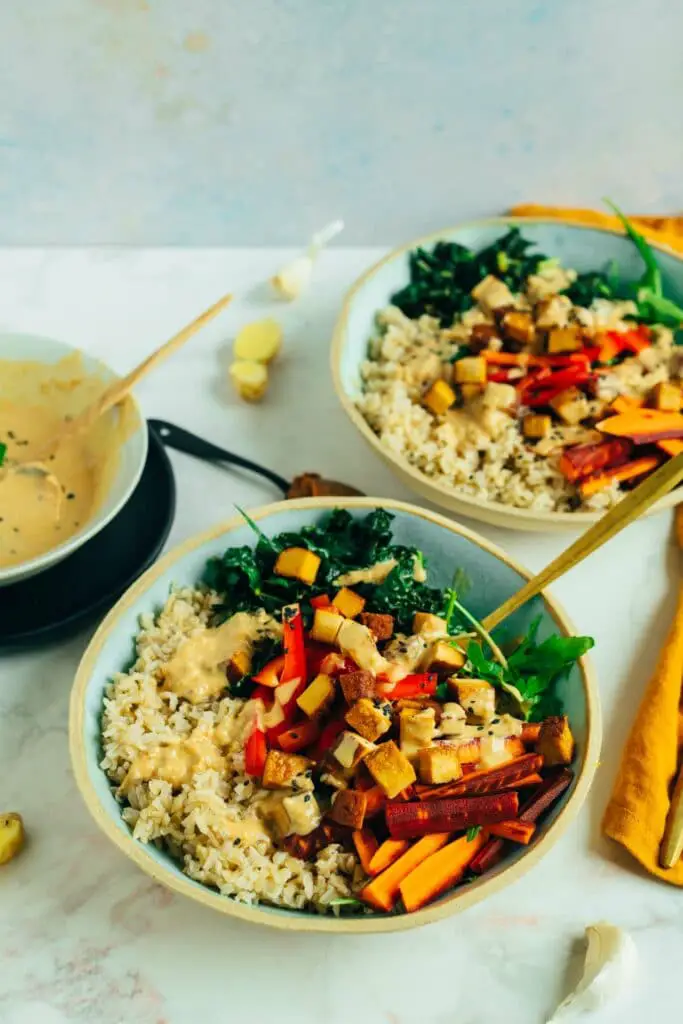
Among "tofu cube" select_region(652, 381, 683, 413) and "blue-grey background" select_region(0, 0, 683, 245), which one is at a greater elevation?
"blue-grey background" select_region(0, 0, 683, 245)

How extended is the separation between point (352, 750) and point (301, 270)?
116 centimetres

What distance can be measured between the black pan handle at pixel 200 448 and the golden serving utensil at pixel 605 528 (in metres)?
0.55

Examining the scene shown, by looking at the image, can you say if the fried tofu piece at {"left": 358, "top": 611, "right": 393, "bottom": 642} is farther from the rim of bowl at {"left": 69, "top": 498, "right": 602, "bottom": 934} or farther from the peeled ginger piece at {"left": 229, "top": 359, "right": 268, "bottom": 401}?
the peeled ginger piece at {"left": 229, "top": 359, "right": 268, "bottom": 401}

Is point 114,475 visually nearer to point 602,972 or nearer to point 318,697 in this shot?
point 318,697

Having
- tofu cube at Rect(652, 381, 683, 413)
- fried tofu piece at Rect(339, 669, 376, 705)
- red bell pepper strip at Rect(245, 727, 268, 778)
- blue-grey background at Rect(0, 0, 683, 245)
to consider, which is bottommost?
red bell pepper strip at Rect(245, 727, 268, 778)

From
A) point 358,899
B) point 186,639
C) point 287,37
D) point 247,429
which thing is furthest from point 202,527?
point 287,37

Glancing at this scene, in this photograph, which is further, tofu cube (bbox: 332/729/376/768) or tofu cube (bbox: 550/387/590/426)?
tofu cube (bbox: 550/387/590/426)

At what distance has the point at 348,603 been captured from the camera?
1502 mm

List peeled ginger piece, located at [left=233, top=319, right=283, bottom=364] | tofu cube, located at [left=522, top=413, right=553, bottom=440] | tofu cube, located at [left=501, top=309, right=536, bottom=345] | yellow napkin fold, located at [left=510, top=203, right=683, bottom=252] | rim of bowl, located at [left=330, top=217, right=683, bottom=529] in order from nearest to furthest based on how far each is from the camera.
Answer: rim of bowl, located at [left=330, top=217, right=683, bottom=529] → tofu cube, located at [left=522, top=413, right=553, bottom=440] → tofu cube, located at [left=501, top=309, right=536, bottom=345] → peeled ginger piece, located at [left=233, top=319, right=283, bottom=364] → yellow napkin fold, located at [left=510, top=203, right=683, bottom=252]

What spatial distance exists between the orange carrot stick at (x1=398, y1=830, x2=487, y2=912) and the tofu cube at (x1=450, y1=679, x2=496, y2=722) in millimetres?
157

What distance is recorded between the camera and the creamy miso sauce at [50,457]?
1640mm

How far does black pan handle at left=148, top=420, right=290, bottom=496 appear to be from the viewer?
1864 millimetres

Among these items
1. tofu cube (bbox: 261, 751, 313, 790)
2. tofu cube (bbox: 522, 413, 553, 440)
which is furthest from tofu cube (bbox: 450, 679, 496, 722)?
tofu cube (bbox: 522, 413, 553, 440)

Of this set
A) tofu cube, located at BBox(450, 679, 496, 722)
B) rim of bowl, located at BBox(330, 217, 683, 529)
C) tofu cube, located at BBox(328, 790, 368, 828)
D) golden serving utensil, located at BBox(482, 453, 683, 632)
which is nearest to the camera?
golden serving utensil, located at BBox(482, 453, 683, 632)
